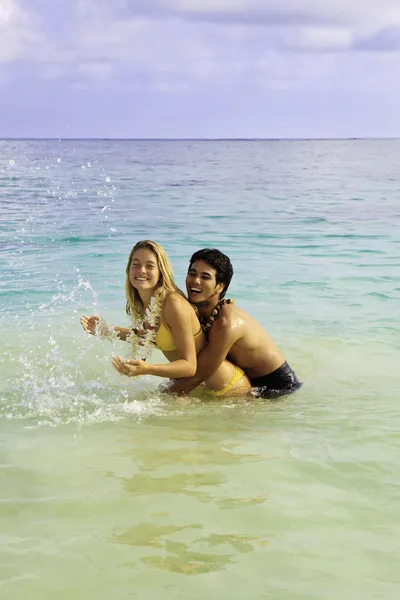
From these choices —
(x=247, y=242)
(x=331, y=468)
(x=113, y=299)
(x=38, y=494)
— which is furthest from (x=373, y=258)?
(x=38, y=494)

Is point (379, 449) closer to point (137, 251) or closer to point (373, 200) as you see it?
point (137, 251)

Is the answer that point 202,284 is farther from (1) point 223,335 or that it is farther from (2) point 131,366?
(2) point 131,366

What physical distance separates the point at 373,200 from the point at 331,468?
2031cm

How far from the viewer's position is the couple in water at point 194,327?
17.1ft

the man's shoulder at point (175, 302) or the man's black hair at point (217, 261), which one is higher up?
the man's black hair at point (217, 261)

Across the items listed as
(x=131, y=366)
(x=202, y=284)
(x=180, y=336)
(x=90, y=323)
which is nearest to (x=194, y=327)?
(x=180, y=336)

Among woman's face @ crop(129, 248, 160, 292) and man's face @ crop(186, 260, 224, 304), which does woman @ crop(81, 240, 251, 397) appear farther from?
man's face @ crop(186, 260, 224, 304)

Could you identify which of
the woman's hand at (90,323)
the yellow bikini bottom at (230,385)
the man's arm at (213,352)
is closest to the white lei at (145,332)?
the woman's hand at (90,323)

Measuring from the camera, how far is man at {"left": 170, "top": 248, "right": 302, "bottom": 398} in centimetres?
530

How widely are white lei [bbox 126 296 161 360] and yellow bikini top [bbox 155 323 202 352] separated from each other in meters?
0.04

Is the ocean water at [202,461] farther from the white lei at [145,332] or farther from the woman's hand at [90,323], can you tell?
the woman's hand at [90,323]

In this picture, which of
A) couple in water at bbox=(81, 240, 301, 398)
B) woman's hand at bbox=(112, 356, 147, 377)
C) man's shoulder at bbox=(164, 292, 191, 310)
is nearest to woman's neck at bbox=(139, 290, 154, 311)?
couple in water at bbox=(81, 240, 301, 398)

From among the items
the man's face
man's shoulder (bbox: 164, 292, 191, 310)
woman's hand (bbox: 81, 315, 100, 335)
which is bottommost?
woman's hand (bbox: 81, 315, 100, 335)

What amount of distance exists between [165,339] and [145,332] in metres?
0.19
